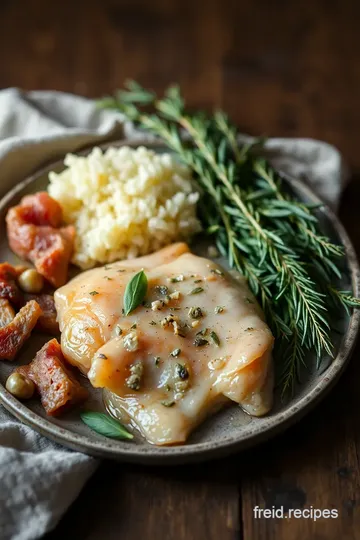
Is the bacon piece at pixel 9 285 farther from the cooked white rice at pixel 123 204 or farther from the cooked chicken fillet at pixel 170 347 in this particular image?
the cooked white rice at pixel 123 204

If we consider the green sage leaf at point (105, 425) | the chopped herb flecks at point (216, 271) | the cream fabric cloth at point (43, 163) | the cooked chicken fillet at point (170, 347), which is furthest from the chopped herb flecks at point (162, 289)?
the cream fabric cloth at point (43, 163)

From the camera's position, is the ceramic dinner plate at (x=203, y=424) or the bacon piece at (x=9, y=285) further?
the bacon piece at (x=9, y=285)

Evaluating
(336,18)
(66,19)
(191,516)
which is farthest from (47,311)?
(336,18)

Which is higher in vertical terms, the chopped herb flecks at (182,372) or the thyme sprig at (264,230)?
the thyme sprig at (264,230)

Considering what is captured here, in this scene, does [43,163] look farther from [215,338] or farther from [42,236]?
[215,338]

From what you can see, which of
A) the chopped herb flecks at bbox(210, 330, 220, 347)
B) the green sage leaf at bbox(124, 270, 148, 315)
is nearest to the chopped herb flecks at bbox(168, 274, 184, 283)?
the green sage leaf at bbox(124, 270, 148, 315)
